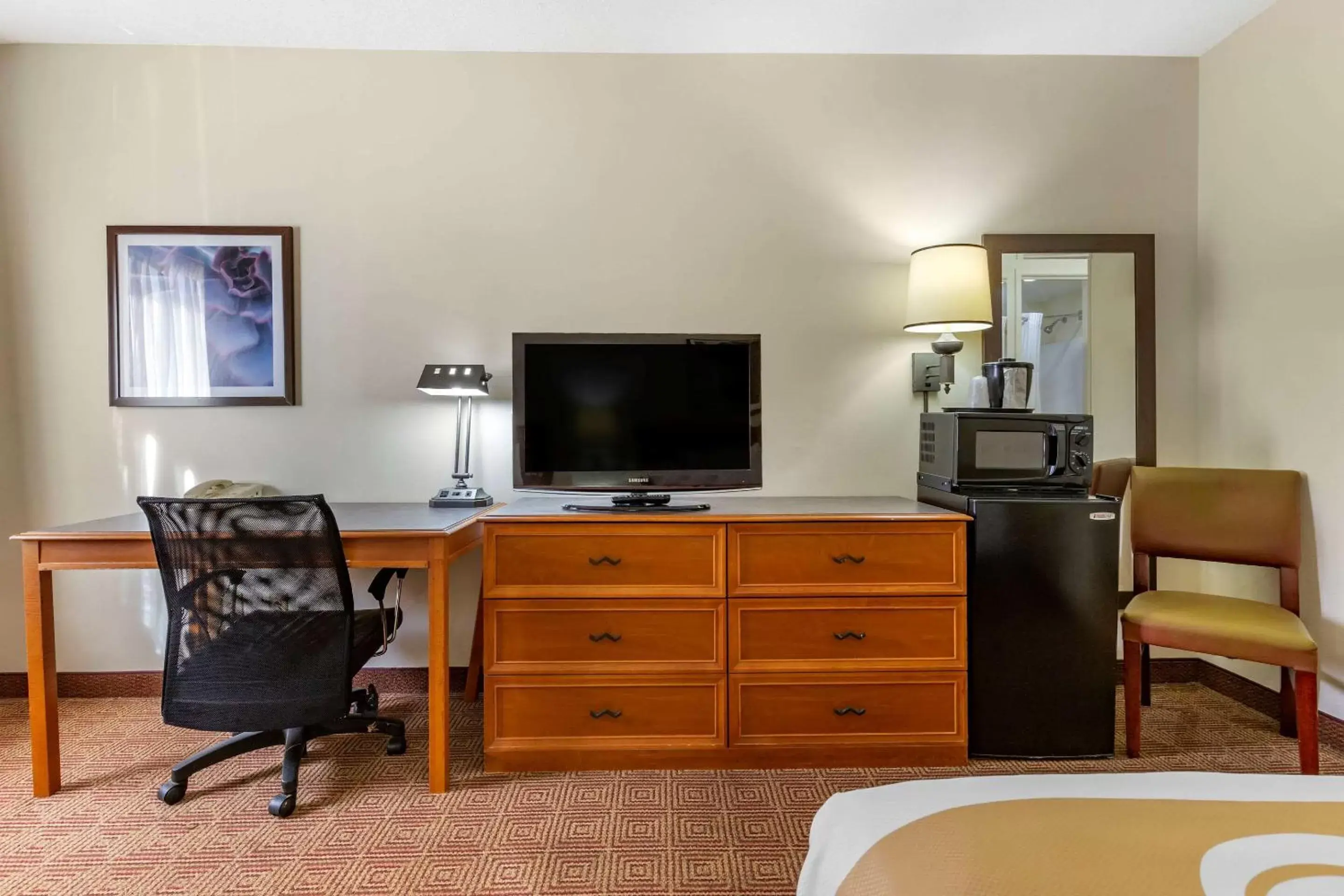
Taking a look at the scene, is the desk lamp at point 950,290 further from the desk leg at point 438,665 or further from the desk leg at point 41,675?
the desk leg at point 41,675

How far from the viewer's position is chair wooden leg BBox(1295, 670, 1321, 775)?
6.25 feet

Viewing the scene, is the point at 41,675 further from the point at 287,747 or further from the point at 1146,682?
the point at 1146,682

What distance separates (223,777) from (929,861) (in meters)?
2.25

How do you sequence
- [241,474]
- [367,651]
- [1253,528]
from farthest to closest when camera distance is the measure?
[241,474]
[1253,528]
[367,651]

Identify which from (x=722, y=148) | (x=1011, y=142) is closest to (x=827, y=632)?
(x=722, y=148)

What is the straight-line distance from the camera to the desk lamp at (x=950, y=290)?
7.96 feet

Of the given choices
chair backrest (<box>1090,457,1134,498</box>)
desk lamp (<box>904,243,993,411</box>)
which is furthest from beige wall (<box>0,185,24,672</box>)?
chair backrest (<box>1090,457,1134,498</box>)

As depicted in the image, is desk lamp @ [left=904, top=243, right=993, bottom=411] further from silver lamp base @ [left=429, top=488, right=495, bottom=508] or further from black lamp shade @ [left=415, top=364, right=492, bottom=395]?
silver lamp base @ [left=429, top=488, right=495, bottom=508]

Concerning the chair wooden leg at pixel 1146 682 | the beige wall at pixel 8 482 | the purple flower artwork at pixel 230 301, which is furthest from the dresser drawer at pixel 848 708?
the beige wall at pixel 8 482

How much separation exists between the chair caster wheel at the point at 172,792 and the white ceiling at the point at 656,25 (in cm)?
265

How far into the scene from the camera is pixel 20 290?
8.54 feet

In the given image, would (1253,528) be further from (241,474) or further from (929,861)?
(241,474)

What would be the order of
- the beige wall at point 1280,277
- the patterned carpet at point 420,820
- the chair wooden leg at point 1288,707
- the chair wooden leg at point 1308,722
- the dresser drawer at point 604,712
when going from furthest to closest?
the chair wooden leg at point 1288,707 → the beige wall at point 1280,277 → the dresser drawer at point 604,712 → the chair wooden leg at point 1308,722 → the patterned carpet at point 420,820

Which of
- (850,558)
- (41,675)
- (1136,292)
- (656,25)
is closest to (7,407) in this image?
(41,675)
